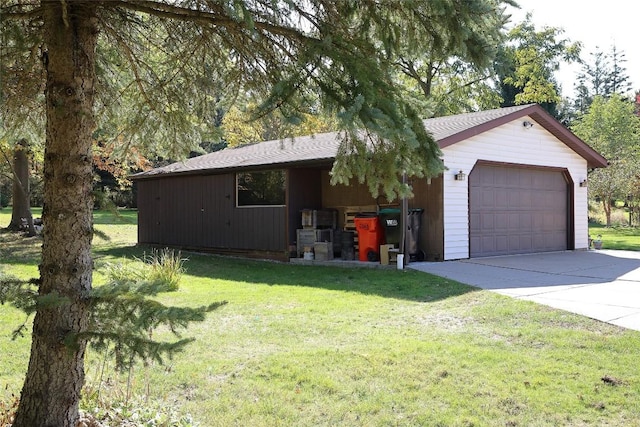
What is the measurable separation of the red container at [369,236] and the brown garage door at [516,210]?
6.92 feet

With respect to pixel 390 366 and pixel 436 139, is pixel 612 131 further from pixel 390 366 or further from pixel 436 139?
pixel 390 366

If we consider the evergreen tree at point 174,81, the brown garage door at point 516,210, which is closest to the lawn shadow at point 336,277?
the brown garage door at point 516,210

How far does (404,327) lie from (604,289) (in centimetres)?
399

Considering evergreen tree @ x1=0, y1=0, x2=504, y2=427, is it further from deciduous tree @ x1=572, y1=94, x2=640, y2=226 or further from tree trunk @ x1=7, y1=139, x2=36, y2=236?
deciduous tree @ x1=572, y1=94, x2=640, y2=226

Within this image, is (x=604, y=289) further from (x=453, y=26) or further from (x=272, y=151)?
(x=272, y=151)

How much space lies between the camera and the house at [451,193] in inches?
467

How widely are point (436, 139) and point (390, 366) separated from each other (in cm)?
716

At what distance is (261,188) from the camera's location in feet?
45.7

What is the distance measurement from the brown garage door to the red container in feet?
6.92

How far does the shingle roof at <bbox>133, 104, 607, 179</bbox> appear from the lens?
11.8m

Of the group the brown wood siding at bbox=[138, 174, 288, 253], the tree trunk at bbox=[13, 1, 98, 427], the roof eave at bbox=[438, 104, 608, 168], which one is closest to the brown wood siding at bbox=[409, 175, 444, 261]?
the roof eave at bbox=[438, 104, 608, 168]

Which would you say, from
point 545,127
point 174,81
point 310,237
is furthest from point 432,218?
point 174,81

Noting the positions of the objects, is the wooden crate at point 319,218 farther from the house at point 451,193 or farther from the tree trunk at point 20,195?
the tree trunk at point 20,195

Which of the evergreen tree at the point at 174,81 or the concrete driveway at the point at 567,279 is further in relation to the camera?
the concrete driveway at the point at 567,279
